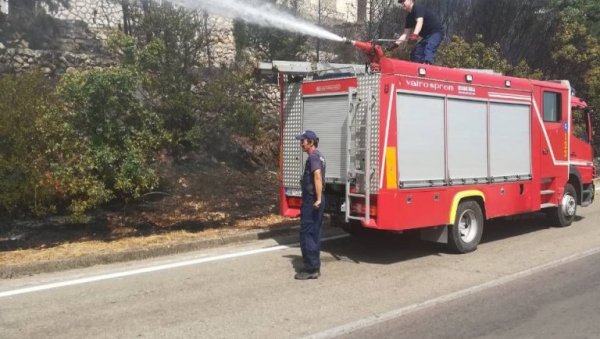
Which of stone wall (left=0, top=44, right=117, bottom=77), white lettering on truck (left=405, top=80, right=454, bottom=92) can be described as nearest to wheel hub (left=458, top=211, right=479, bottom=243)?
white lettering on truck (left=405, top=80, right=454, bottom=92)

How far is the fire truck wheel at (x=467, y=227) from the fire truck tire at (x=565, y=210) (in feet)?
9.55

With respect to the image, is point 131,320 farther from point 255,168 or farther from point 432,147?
point 255,168

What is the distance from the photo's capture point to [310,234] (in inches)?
294

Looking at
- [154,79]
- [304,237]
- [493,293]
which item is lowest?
[493,293]

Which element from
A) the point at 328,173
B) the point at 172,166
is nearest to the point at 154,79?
the point at 172,166

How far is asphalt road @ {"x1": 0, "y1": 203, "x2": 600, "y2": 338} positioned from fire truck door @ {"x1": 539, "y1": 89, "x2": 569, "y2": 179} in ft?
6.19

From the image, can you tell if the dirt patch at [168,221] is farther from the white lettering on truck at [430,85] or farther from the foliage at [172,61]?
the white lettering on truck at [430,85]

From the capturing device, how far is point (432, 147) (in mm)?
8469

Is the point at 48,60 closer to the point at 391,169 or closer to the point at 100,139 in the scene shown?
the point at 100,139

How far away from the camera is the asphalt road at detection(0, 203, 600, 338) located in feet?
18.0

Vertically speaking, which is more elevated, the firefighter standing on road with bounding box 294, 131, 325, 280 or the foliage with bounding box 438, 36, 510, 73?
the foliage with bounding box 438, 36, 510, 73

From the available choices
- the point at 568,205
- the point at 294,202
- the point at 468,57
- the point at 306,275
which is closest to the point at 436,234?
the point at 294,202

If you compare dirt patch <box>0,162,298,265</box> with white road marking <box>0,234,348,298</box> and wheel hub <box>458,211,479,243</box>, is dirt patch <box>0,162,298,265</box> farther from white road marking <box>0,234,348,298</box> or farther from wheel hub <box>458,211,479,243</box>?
wheel hub <box>458,211,479,243</box>

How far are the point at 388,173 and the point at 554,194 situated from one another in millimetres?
4868
